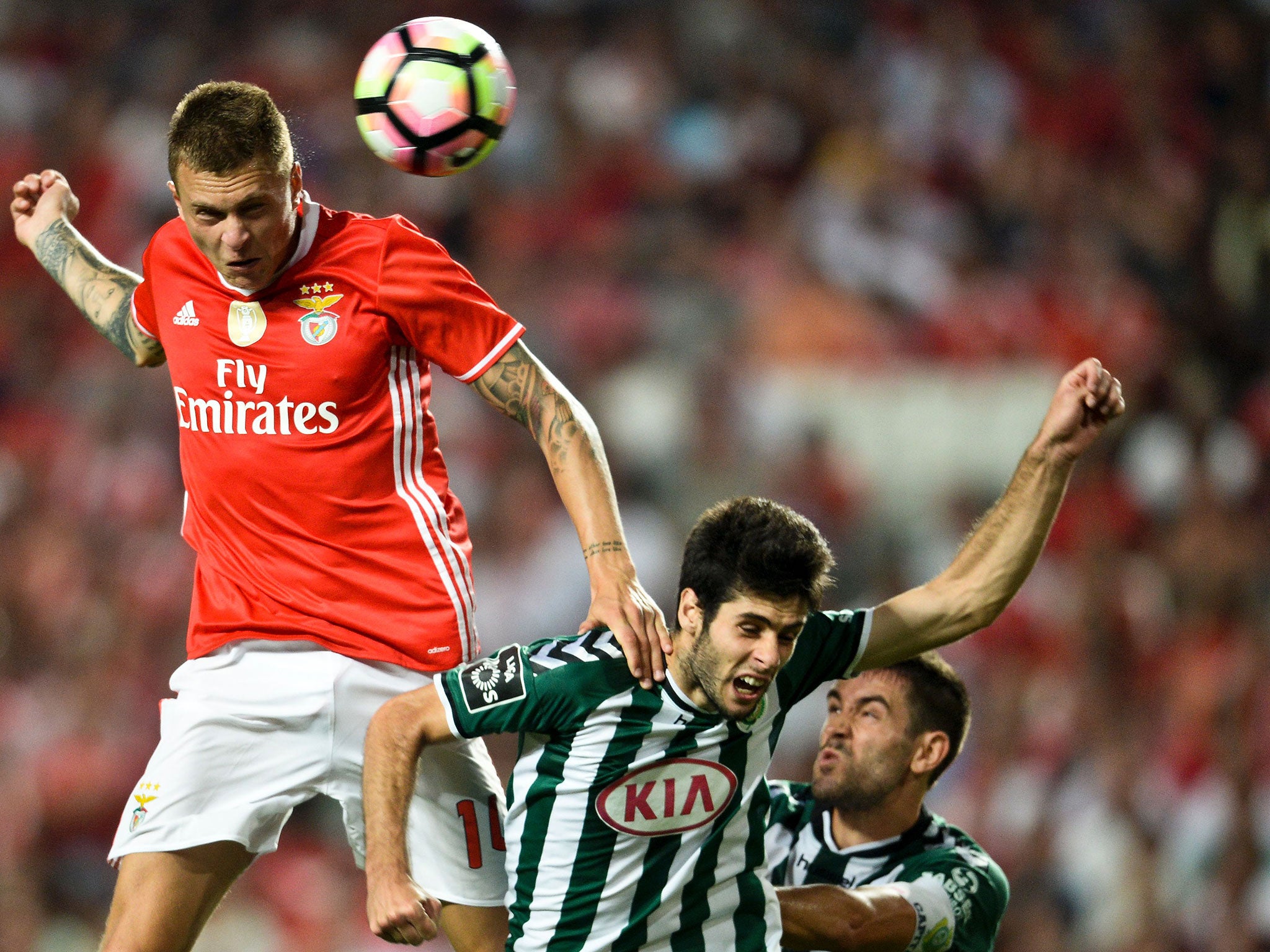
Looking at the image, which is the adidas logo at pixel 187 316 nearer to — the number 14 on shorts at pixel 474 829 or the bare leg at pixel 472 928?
the number 14 on shorts at pixel 474 829

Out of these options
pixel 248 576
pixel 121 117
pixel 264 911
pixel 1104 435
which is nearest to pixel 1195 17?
pixel 1104 435

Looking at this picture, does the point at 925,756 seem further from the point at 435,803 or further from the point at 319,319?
the point at 319,319

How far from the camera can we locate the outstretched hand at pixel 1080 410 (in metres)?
3.12

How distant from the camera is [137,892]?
9.55 ft

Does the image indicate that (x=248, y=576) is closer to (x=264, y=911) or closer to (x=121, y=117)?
(x=264, y=911)

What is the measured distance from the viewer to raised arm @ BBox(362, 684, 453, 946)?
105 inches

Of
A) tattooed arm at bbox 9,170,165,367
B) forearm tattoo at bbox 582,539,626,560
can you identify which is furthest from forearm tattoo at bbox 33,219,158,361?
forearm tattoo at bbox 582,539,626,560

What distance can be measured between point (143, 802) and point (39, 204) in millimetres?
1499

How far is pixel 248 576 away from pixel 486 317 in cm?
71

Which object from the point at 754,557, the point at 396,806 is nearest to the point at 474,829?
the point at 396,806

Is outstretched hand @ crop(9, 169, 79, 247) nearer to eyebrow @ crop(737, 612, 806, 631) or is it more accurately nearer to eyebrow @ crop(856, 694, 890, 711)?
eyebrow @ crop(737, 612, 806, 631)

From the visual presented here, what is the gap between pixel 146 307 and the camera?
129 inches

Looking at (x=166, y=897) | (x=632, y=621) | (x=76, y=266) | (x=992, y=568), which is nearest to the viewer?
(x=632, y=621)

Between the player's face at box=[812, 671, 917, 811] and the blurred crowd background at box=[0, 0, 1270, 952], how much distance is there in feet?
9.38
